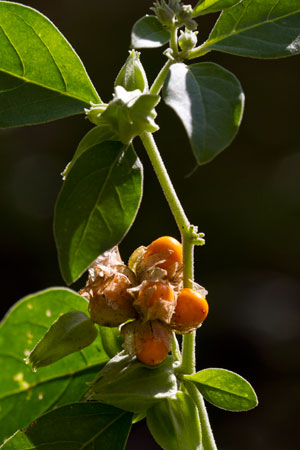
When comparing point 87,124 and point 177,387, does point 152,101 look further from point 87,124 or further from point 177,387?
point 87,124

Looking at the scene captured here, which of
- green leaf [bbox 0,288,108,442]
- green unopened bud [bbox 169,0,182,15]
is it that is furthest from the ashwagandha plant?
green leaf [bbox 0,288,108,442]

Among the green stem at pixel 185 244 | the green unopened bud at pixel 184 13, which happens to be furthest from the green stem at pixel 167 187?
the green unopened bud at pixel 184 13

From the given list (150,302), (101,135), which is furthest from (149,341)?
(101,135)

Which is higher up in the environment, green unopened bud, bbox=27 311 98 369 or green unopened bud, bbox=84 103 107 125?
green unopened bud, bbox=84 103 107 125

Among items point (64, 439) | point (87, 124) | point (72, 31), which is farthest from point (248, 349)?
point (64, 439)

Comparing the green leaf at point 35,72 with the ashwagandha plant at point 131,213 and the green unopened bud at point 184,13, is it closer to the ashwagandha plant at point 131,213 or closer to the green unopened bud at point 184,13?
the ashwagandha plant at point 131,213

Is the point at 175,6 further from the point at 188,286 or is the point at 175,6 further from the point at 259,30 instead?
the point at 188,286

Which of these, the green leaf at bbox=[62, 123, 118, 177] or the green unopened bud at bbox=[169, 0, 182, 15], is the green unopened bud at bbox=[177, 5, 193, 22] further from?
the green leaf at bbox=[62, 123, 118, 177]
